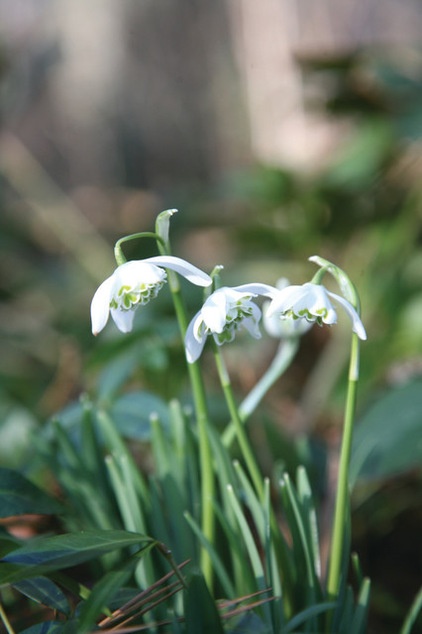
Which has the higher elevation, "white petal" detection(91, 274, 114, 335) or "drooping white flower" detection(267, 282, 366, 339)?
"white petal" detection(91, 274, 114, 335)

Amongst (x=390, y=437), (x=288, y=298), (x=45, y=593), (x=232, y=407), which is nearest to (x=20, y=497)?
(x=45, y=593)

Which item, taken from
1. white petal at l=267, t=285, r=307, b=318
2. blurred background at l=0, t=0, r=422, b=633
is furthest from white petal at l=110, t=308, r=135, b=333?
blurred background at l=0, t=0, r=422, b=633

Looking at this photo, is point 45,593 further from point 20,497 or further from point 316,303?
point 316,303

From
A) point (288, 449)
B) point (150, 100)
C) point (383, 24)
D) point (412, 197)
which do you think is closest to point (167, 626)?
point (288, 449)

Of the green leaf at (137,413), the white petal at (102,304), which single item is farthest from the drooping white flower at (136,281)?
the green leaf at (137,413)

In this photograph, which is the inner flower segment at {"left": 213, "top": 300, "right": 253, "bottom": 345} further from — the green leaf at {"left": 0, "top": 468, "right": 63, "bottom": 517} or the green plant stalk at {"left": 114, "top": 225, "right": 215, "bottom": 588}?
the green leaf at {"left": 0, "top": 468, "right": 63, "bottom": 517}

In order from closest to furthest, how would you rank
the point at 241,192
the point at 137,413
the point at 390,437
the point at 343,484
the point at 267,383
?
1. the point at 343,484
2. the point at 267,383
3. the point at 137,413
4. the point at 390,437
5. the point at 241,192
